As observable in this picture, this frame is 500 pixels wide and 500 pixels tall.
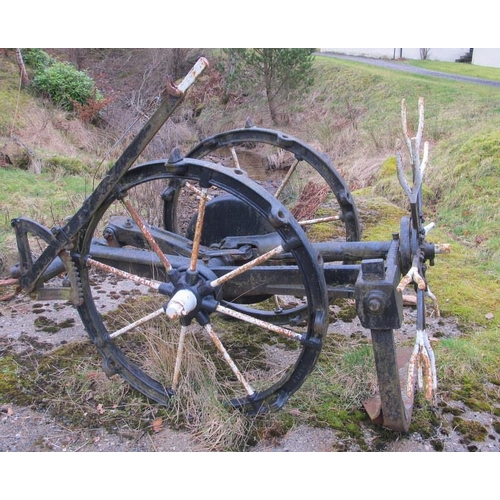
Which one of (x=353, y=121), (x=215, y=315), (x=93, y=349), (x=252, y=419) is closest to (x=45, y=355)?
(x=93, y=349)

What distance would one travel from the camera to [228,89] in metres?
16.7

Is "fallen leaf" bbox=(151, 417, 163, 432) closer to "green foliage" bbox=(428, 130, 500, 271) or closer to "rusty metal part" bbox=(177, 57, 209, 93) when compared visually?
"rusty metal part" bbox=(177, 57, 209, 93)

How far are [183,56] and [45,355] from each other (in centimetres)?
1560

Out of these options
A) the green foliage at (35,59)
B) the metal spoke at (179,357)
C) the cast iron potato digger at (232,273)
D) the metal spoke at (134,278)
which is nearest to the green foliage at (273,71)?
the green foliage at (35,59)

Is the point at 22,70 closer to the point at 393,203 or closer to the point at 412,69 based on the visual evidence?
the point at 393,203

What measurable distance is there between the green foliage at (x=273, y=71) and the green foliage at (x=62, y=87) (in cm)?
435

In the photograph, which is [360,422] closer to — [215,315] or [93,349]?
[215,315]

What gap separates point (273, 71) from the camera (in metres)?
15.3

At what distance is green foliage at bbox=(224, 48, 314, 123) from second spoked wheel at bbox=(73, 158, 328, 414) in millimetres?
11847

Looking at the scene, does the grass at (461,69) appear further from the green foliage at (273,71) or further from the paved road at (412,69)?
the green foliage at (273,71)

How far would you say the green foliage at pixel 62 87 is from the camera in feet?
42.5

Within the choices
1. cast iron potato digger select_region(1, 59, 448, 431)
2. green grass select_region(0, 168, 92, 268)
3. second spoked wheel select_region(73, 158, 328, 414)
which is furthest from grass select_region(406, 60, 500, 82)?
second spoked wheel select_region(73, 158, 328, 414)

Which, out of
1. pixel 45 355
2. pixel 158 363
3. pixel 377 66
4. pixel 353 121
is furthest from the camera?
pixel 377 66

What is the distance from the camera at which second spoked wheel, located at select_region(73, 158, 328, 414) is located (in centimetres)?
253
